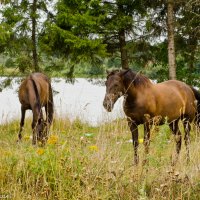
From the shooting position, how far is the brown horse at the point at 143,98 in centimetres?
631

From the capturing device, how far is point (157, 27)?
49.2ft

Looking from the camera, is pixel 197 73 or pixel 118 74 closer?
pixel 118 74

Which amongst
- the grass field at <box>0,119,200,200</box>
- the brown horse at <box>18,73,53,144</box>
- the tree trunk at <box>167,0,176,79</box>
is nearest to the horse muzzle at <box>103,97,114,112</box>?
the grass field at <box>0,119,200,200</box>

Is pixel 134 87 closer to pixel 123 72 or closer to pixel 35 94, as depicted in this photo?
pixel 123 72

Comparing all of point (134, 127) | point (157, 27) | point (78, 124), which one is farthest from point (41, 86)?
point (157, 27)

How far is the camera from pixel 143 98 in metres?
6.68

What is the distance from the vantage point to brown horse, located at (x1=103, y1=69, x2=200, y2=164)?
6.31m

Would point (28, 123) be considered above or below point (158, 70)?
below

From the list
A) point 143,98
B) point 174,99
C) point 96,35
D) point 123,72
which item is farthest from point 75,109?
point 123,72

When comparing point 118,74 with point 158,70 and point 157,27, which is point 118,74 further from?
point 158,70

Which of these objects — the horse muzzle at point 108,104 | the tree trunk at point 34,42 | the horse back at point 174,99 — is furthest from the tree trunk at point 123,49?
the horse muzzle at point 108,104

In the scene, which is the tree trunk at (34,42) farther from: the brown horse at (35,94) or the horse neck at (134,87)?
the horse neck at (134,87)

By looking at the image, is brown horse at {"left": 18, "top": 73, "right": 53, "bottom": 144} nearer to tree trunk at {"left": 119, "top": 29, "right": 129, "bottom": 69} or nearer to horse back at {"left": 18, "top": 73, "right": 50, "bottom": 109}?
horse back at {"left": 18, "top": 73, "right": 50, "bottom": 109}

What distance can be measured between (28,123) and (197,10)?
7515 millimetres
